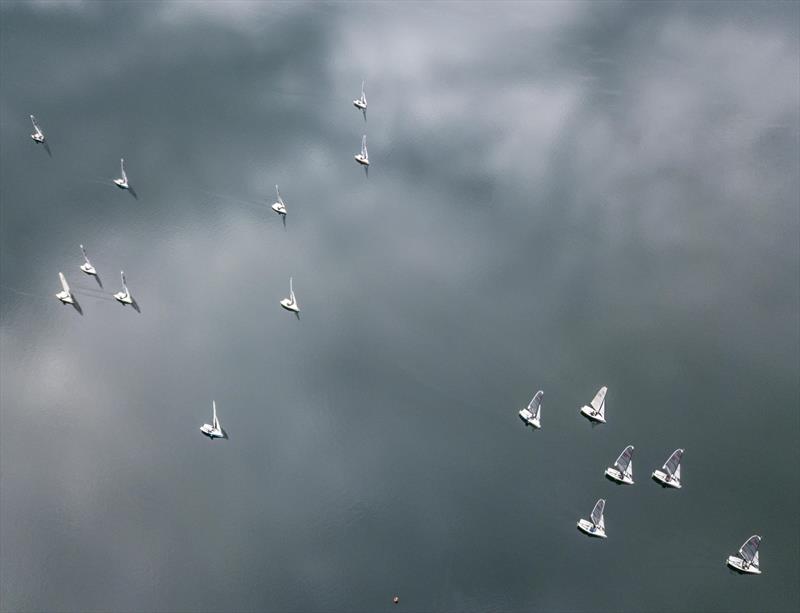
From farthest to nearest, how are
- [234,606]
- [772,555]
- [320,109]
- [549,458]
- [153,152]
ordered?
1. [320,109]
2. [153,152]
3. [549,458]
4. [772,555]
5. [234,606]

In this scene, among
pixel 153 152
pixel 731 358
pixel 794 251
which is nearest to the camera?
pixel 731 358

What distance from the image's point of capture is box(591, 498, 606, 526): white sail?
358 feet

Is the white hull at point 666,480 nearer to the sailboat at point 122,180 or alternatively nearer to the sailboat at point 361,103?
the sailboat at point 361,103

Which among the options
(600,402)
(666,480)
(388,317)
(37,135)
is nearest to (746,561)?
(666,480)

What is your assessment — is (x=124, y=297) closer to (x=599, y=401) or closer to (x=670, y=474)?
(x=599, y=401)

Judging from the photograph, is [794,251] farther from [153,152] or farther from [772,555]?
[153,152]

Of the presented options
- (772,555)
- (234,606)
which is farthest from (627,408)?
(234,606)

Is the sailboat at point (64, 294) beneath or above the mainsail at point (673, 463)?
beneath

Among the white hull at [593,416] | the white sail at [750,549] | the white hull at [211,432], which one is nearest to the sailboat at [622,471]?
the white hull at [593,416]

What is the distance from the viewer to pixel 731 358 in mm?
132750

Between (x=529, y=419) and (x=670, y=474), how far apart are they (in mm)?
23363

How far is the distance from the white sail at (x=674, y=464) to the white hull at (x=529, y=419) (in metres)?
20.7

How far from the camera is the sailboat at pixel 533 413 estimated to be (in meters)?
122

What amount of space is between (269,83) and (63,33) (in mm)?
54299
